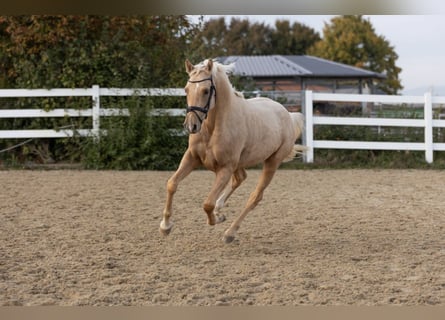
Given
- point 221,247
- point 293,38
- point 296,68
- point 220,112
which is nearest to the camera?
point 220,112

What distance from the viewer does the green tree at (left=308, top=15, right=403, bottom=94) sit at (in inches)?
1750

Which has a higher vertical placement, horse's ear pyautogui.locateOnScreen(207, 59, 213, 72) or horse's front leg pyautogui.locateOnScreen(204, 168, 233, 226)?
horse's ear pyautogui.locateOnScreen(207, 59, 213, 72)

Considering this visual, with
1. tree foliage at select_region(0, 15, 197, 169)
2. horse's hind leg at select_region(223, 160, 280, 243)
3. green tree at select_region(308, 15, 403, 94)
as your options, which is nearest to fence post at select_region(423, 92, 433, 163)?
tree foliage at select_region(0, 15, 197, 169)

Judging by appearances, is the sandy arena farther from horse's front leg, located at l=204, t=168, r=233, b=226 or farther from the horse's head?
the horse's head

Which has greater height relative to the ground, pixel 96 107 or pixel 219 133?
pixel 96 107

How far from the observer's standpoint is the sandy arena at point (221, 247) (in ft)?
12.5

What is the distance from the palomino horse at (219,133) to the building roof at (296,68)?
27018mm

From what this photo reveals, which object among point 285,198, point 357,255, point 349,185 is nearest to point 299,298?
point 357,255

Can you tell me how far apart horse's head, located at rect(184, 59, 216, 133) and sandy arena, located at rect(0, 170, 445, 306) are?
112 cm

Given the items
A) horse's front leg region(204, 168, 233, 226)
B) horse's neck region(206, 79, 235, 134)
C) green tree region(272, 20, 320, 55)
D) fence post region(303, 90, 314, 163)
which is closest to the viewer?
horse's front leg region(204, 168, 233, 226)

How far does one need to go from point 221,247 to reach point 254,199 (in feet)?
2.39

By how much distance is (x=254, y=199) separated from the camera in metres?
5.82

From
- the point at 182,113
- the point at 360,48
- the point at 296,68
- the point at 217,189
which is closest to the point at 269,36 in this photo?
the point at 360,48

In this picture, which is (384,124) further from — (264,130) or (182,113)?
(264,130)
